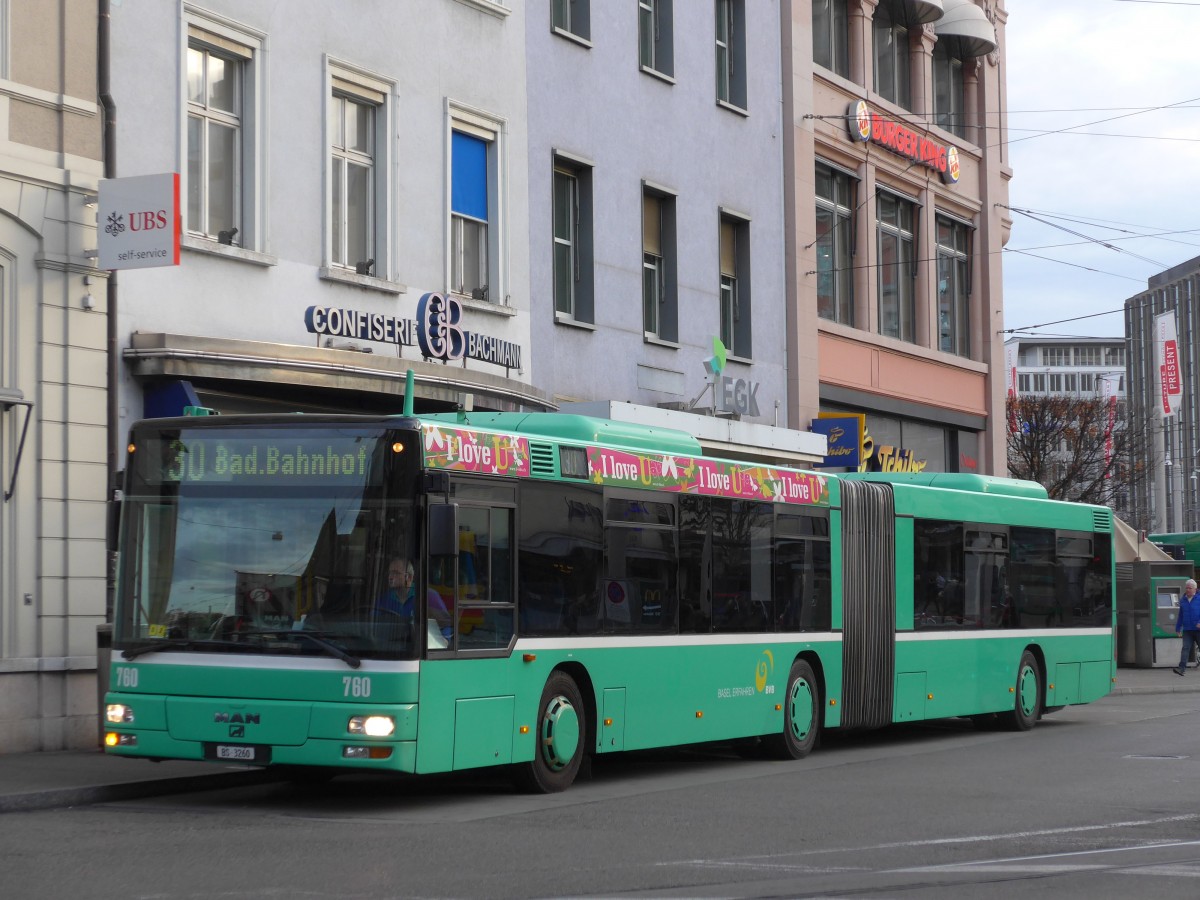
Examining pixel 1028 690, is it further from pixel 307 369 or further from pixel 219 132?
pixel 219 132

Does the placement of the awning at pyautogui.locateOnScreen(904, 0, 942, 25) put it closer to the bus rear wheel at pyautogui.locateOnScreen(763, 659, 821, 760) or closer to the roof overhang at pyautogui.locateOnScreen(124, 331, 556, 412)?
the roof overhang at pyautogui.locateOnScreen(124, 331, 556, 412)

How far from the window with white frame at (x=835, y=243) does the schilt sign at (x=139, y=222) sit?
1662 centimetres

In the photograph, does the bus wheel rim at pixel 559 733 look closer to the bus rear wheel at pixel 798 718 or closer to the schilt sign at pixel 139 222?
the bus rear wheel at pixel 798 718

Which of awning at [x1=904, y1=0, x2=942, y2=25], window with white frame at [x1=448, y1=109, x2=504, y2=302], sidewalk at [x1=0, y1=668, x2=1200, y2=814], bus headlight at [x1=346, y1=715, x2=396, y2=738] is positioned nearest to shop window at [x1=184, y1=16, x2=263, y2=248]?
window with white frame at [x1=448, y1=109, x2=504, y2=302]

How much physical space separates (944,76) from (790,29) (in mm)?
7382

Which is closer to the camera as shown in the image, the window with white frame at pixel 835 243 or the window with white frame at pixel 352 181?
the window with white frame at pixel 352 181

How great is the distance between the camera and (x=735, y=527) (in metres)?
15.9

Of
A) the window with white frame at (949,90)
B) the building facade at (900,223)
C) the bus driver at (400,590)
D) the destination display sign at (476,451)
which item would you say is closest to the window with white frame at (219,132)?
the destination display sign at (476,451)

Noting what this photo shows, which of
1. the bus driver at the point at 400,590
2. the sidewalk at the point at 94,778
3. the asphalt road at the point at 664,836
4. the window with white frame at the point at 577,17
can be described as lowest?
the asphalt road at the point at 664,836

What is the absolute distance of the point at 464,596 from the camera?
484 inches

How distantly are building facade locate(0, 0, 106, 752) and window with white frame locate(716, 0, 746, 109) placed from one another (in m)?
13.7

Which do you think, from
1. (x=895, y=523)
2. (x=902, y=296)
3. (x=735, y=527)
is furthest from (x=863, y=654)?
(x=902, y=296)

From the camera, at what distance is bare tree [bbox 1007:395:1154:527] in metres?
64.8

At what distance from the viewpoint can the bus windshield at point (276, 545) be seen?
38.7ft
